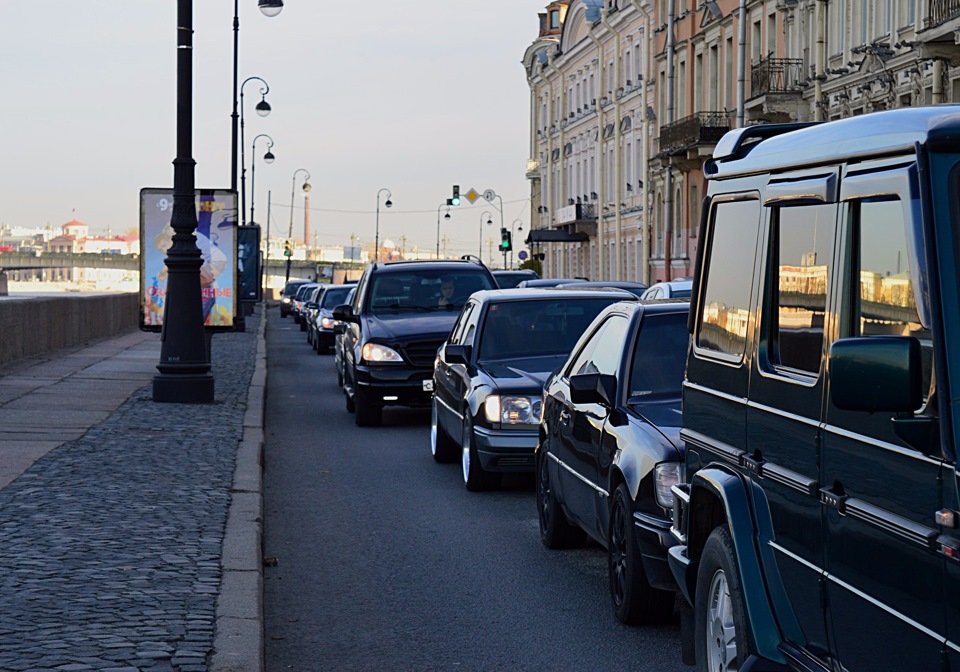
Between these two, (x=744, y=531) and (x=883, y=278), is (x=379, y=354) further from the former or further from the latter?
(x=883, y=278)

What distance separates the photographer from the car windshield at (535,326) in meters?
12.7

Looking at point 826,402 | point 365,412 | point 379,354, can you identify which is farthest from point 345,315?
point 826,402

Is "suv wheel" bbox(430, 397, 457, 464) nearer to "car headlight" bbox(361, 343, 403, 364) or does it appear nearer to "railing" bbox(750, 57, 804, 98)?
"car headlight" bbox(361, 343, 403, 364)

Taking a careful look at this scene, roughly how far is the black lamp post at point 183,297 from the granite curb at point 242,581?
5265 millimetres

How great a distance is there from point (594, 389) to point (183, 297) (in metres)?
11.4

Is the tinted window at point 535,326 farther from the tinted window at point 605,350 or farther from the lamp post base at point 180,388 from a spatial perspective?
the lamp post base at point 180,388

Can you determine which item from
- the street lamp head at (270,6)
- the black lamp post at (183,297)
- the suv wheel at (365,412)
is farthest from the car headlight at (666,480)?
the street lamp head at (270,6)

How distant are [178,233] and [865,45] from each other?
24.4m

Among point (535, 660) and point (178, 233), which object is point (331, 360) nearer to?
point (178, 233)

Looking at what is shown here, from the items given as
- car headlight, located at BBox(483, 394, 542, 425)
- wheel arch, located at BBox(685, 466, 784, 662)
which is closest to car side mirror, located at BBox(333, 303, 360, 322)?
car headlight, located at BBox(483, 394, 542, 425)

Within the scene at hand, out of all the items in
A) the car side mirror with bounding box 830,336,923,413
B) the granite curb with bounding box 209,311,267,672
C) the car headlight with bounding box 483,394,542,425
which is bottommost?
the granite curb with bounding box 209,311,267,672

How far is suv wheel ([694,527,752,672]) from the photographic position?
4.77 m

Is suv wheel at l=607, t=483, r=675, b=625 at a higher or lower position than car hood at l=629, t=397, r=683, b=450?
lower

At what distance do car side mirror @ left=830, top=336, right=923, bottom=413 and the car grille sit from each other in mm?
13904
